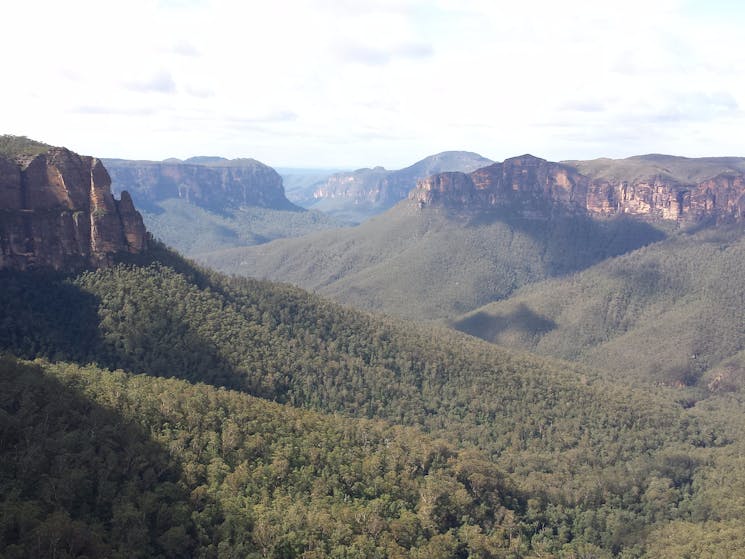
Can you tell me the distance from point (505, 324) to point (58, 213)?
11333 cm

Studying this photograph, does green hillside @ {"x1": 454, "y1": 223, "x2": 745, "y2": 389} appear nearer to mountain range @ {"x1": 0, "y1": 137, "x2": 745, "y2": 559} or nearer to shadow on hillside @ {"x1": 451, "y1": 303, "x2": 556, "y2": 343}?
shadow on hillside @ {"x1": 451, "y1": 303, "x2": 556, "y2": 343}

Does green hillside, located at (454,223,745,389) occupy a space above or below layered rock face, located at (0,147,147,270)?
below

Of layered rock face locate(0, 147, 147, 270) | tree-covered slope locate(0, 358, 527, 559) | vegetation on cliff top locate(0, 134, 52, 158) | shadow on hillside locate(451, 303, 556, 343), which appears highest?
vegetation on cliff top locate(0, 134, 52, 158)

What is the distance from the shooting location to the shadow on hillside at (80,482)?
3419 cm

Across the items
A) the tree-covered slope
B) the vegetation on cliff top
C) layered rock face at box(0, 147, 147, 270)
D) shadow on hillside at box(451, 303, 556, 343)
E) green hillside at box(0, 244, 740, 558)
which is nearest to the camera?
the tree-covered slope

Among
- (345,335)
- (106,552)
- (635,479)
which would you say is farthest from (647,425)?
(106,552)

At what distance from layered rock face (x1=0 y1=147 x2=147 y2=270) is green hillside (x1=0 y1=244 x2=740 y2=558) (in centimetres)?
358

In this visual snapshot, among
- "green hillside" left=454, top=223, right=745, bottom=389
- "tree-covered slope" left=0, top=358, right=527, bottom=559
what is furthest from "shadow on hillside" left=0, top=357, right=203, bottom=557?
"green hillside" left=454, top=223, right=745, bottom=389

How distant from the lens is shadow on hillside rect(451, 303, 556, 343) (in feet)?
503

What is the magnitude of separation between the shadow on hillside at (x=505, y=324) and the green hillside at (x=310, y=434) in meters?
39.9

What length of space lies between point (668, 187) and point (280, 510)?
194146 millimetres

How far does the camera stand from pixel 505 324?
157625mm

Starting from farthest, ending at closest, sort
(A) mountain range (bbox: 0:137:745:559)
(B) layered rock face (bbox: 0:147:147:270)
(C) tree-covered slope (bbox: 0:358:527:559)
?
(B) layered rock face (bbox: 0:147:147:270)
(A) mountain range (bbox: 0:137:745:559)
(C) tree-covered slope (bbox: 0:358:527:559)

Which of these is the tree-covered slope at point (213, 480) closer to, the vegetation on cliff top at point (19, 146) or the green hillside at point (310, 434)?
the green hillside at point (310, 434)
